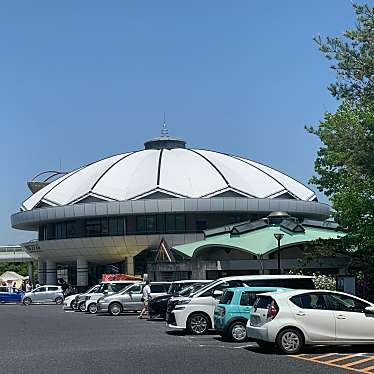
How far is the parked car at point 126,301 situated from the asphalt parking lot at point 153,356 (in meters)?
11.9

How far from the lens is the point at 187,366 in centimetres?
1412

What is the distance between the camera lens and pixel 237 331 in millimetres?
19062

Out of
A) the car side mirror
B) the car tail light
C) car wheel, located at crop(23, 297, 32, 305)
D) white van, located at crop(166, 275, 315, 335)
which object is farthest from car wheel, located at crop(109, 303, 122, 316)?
car wheel, located at crop(23, 297, 32, 305)

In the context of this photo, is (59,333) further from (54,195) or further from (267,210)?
(54,195)

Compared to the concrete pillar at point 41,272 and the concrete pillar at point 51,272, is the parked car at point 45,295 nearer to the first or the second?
the concrete pillar at point 51,272

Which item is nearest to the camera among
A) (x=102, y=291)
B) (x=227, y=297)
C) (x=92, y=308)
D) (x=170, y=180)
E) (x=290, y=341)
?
(x=290, y=341)

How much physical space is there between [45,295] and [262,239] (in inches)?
694

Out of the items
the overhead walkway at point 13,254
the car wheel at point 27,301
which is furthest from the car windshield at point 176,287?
the overhead walkway at point 13,254

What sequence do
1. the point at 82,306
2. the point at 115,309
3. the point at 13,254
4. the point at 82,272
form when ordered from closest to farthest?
the point at 115,309, the point at 82,306, the point at 82,272, the point at 13,254

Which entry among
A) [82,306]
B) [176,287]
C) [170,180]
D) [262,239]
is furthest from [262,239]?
[170,180]

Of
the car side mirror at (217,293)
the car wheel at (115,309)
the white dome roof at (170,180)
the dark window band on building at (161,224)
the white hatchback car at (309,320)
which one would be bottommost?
the car wheel at (115,309)

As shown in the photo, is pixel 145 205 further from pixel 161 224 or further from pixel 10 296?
pixel 10 296

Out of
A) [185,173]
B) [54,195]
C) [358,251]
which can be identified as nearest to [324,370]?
[358,251]

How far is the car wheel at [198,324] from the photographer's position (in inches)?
840
